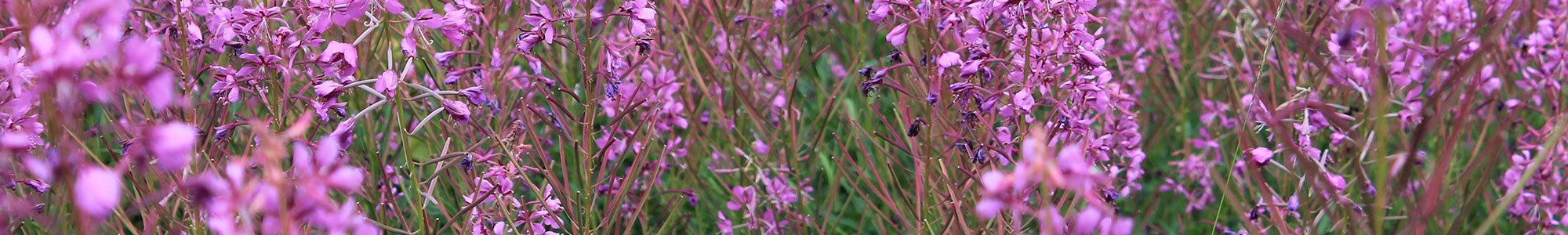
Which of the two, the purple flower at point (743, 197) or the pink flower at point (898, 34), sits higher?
the pink flower at point (898, 34)

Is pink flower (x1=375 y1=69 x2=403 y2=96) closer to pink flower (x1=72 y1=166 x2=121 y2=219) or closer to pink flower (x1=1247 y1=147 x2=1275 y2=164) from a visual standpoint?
pink flower (x1=72 y1=166 x2=121 y2=219)

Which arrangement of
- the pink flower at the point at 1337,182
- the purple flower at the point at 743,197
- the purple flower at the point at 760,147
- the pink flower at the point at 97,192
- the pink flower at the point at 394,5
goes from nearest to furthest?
the pink flower at the point at 97,192, the pink flower at the point at 394,5, the pink flower at the point at 1337,182, the purple flower at the point at 743,197, the purple flower at the point at 760,147

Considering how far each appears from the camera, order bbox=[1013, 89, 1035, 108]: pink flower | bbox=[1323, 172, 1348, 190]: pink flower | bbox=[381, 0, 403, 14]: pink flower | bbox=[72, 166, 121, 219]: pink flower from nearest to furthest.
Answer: bbox=[72, 166, 121, 219]: pink flower
bbox=[381, 0, 403, 14]: pink flower
bbox=[1013, 89, 1035, 108]: pink flower
bbox=[1323, 172, 1348, 190]: pink flower

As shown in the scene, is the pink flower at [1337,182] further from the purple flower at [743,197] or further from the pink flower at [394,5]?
the pink flower at [394,5]

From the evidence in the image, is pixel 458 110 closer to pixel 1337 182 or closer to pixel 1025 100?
pixel 1025 100

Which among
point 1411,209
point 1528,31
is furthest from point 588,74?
point 1528,31

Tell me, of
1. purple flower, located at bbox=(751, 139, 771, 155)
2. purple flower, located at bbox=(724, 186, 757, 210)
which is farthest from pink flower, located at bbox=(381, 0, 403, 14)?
purple flower, located at bbox=(751, 139, 771, 155)

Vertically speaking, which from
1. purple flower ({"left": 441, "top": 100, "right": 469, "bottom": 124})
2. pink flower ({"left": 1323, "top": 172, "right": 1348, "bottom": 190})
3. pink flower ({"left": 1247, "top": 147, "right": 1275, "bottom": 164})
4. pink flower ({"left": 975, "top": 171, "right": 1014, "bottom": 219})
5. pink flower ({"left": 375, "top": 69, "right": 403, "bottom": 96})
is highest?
→ pink flower ({"left": 975, "top": 171, "right": 1014, "bottom": 219})

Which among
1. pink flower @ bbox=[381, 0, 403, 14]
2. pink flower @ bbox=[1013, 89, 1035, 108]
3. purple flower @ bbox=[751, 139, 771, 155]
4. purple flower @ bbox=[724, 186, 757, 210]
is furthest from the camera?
purple flower @ bbox=[751, 139, 771, 155]

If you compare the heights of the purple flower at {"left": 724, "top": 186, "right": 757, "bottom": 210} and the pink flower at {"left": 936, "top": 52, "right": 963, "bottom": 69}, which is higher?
the pink flower at {"left": 936, "top": 52, "right": 963, "bottom": 69}

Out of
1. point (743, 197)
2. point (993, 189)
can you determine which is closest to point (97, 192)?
point (993, 189)

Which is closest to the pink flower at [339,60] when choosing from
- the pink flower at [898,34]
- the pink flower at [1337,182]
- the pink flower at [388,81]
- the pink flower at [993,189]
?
the pink flower at [388,81]

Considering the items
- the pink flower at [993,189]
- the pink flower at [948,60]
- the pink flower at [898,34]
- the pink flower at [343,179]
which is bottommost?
the pink flower at [898,34]
